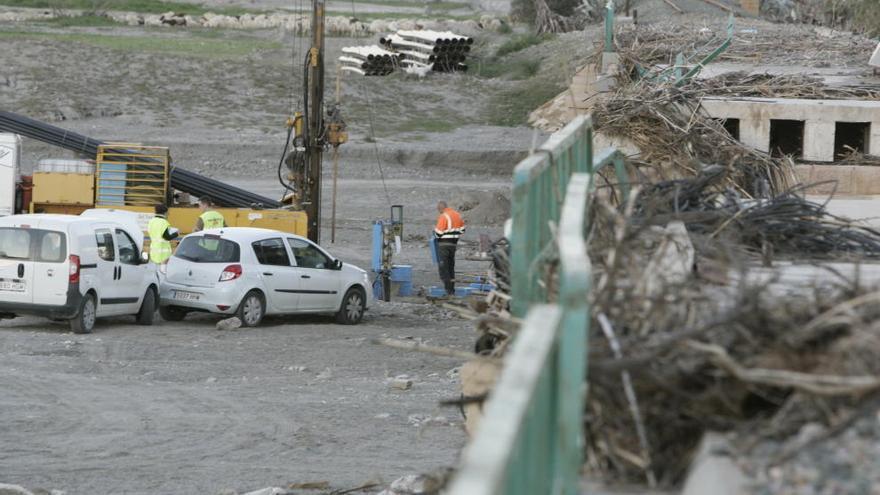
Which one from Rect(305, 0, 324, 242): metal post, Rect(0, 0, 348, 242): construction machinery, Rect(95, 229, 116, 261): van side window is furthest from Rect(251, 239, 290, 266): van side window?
Rect(305, 0, 324, 242): metal post

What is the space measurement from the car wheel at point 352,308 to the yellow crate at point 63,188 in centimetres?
674

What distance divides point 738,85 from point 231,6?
68985mm

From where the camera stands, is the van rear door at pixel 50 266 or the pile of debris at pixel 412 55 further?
the pile of debris at pixel 412 55

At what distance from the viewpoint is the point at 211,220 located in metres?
26.0

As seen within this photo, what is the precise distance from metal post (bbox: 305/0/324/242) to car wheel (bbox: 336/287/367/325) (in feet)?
17.0

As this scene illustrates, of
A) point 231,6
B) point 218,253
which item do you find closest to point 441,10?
point 231,6

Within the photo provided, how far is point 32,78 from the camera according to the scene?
49.3 meters

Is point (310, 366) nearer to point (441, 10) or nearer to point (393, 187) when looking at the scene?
point (393, 187)

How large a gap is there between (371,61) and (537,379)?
51.3 meters

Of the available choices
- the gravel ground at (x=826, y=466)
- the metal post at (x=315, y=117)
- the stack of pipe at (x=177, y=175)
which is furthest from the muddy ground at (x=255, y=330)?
the gravel ground at (x=826, y=466)

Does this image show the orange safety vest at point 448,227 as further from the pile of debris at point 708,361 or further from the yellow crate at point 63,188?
the pile of debris at point 708,361

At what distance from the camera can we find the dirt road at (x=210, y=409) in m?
12.4

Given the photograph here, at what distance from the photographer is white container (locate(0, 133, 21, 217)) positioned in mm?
26703

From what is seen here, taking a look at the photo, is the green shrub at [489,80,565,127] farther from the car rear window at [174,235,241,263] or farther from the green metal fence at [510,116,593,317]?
the green metal fence at [510,116,593,317]
